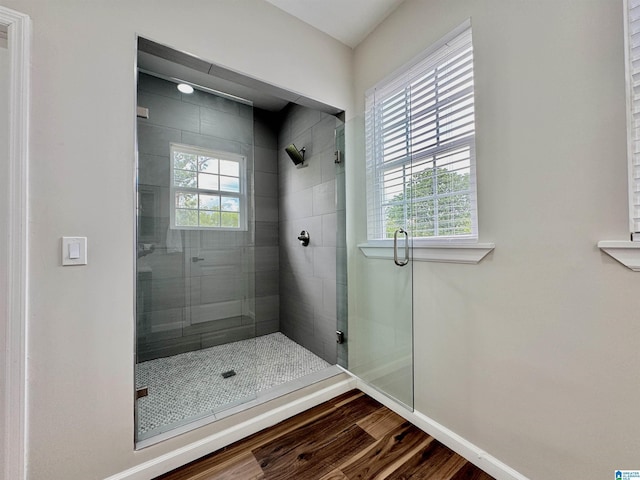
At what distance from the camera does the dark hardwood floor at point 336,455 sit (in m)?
1.29

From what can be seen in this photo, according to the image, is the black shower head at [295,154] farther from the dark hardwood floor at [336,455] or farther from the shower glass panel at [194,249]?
the dark hardwood floor at [336,455]

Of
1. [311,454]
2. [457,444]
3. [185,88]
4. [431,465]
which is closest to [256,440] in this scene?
[311,454]

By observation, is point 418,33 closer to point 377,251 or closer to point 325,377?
point 377,251

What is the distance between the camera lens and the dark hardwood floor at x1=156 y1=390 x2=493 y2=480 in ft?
4.25

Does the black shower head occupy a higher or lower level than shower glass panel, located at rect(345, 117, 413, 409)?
higher

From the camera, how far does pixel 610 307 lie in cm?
96

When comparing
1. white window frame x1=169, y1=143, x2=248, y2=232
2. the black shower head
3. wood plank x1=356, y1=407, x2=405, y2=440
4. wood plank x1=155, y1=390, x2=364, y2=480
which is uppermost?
the black shower head

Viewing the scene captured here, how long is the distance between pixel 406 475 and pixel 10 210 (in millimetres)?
2082

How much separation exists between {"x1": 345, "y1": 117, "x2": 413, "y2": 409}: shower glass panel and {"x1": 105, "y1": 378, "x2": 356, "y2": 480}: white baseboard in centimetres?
32

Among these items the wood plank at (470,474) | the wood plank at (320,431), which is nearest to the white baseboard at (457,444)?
the wood plank at (470,474)

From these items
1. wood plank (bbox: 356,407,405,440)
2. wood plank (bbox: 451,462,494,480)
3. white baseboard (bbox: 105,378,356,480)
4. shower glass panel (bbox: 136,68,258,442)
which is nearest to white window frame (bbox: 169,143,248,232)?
shower glass panel (bbox: 136,68,258,442)

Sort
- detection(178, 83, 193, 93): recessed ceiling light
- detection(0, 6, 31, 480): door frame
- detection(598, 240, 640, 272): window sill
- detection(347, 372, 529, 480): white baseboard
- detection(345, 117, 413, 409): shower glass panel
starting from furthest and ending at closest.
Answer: detection(178, 83, 193, 93): recessed ceiling light < detection(345, 117, 413, 409): shower glass panel < detection(347, 372, 529, 480): white baseboard < detection(0, 6, 31, 480): door frame < detection(598, 240, 640, 272): window sill

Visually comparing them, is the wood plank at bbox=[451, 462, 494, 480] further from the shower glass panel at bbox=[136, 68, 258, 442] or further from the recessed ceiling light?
the recessed ceiling light

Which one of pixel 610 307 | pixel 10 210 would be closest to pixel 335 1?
pixel 10 210
